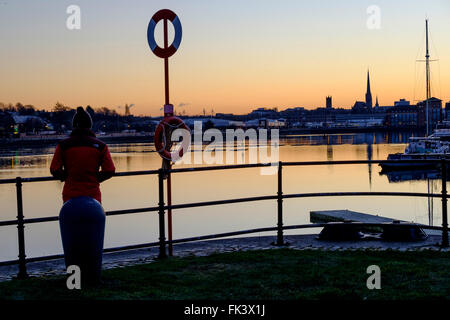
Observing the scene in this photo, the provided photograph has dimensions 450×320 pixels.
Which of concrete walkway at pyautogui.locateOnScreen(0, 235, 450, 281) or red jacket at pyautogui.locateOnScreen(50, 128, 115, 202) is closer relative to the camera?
red jacket at pyautogui.locateOnScreen(50, 128, 115, 202)

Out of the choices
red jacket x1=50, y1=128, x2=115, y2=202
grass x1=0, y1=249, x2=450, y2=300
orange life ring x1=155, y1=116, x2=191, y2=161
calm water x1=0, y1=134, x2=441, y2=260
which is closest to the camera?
grass x1=0, y1=249, x2=450, y2=300

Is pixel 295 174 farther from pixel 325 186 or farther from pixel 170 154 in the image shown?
pixel 170 154

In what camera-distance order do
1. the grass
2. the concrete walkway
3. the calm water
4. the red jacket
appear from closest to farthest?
the grass
the red jacket
the concrete walkway
the calm water

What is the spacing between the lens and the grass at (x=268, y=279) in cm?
556

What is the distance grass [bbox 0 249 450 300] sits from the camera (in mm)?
5559

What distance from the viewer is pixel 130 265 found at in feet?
24.2

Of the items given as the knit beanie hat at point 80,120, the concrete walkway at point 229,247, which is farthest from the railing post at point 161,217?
the knit beanie hat at point 80,120

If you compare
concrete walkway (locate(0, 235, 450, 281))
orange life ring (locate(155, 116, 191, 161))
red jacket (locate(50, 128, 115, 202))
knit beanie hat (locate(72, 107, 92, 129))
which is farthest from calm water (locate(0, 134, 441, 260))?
knit beanie hat (locate(72, 107, 92, 129))

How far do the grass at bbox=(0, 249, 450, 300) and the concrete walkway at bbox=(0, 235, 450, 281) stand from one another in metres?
0.52

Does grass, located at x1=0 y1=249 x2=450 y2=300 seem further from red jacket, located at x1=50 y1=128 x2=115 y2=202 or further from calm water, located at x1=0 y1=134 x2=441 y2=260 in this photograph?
calm water, located at x1=0 y1=134 x2=441 y2=260

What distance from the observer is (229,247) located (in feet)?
28.2

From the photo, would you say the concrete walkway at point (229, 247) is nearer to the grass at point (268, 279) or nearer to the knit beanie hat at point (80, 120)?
the grass at point (268, 279)

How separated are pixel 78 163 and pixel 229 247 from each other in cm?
327
